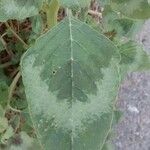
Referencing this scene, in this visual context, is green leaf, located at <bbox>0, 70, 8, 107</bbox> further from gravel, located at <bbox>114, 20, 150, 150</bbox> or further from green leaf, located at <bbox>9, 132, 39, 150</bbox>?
gravel, located at <bbox>114, 20, 150, 150</bbox>

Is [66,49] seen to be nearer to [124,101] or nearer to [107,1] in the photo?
[107,1]

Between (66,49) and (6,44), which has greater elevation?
(66,49)

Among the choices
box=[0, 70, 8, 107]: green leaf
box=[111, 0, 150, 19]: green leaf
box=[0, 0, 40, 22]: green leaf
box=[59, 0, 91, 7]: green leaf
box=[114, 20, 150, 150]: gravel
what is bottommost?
box=[114, 20, 150, 150]: gravel

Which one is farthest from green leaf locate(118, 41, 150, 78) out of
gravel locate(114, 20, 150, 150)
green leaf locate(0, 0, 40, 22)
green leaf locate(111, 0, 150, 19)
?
gravel locate(114, 20, 150, 150)

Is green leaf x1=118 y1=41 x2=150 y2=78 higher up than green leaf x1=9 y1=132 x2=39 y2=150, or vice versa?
green leaf x1=118 y1=41 x2=150 y2=78

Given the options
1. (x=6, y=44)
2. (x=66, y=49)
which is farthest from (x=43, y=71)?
(x=6, y=44)

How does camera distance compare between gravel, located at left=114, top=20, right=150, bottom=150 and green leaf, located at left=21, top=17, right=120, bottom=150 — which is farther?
gravel, located at left=114, top=20, right=150, bottom=150

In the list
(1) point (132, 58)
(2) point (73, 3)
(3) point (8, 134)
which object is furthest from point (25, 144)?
(2) point (73, 3)

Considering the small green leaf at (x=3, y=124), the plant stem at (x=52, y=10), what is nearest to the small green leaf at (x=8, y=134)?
the small green leaf at (x=3, y=124)
